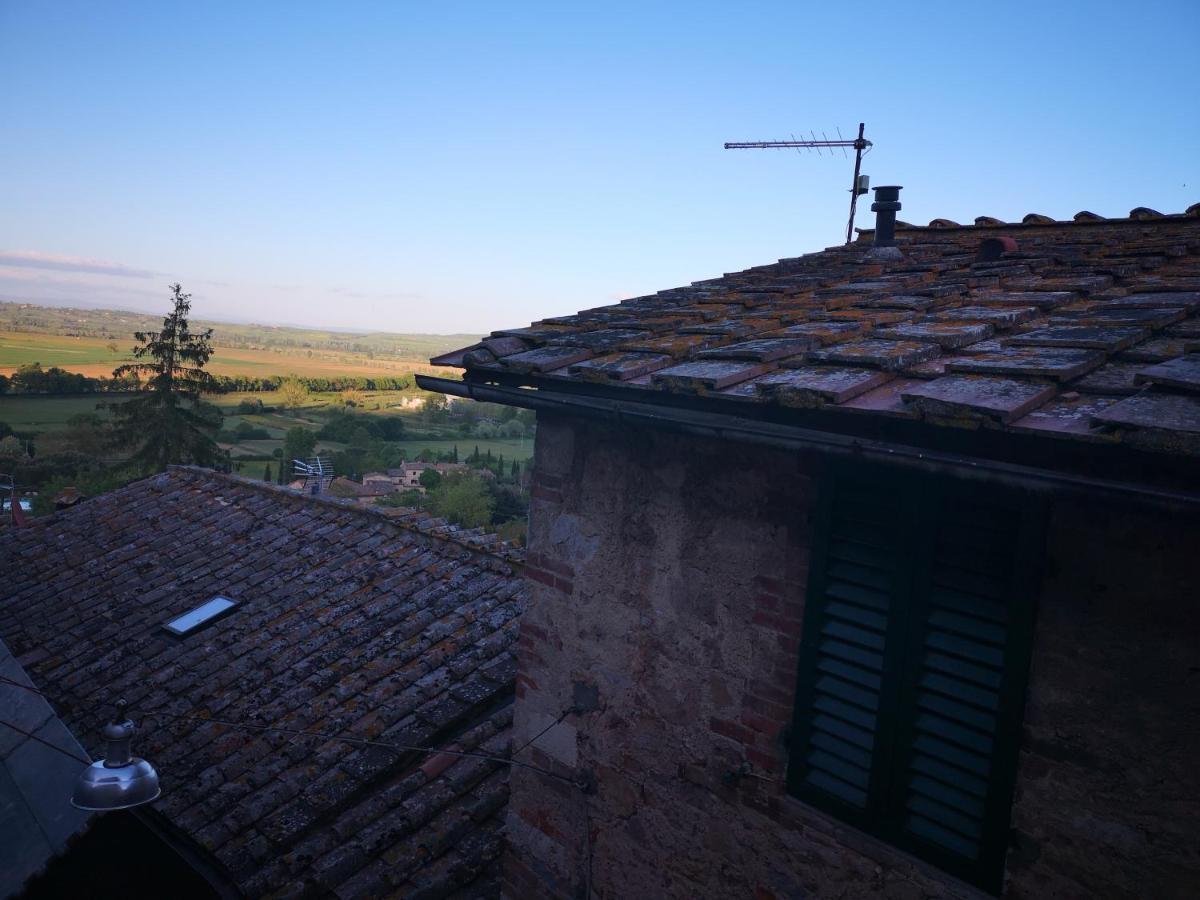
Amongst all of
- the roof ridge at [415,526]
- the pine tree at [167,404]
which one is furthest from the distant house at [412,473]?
the roof ridge at [415,526]

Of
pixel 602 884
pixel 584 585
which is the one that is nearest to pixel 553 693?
pixel 584 585

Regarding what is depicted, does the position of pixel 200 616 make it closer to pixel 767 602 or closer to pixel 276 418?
pixel 767 602

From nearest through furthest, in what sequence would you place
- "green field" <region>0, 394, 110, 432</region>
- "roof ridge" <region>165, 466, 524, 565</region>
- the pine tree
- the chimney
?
the chimney, "roof ridge" <region>165, 466, 524, 565</region>, the pine tree, "green field" <region>0, 394, 110, 432</region>

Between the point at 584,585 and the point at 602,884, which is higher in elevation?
the point at 584,585

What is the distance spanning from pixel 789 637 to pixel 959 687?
2.07 ft

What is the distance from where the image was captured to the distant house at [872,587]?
84.0 inches

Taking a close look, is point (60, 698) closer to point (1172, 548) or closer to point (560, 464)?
point (560, 464)

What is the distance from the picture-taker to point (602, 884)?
355 centimetres

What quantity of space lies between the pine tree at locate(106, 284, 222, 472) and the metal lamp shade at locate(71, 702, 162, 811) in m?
33.8

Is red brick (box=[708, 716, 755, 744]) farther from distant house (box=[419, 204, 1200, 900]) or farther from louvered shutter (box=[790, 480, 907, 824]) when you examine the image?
louvered shutter (box=[790, 480, 907, 824])

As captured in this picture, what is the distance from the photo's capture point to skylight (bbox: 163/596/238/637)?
834 centimetres

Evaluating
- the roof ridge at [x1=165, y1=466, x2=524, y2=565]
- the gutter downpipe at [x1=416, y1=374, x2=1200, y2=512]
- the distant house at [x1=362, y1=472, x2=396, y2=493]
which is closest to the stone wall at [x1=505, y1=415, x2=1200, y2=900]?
the gutter downpipe at [x1=416, y1=374, x2=1200, y2=512]

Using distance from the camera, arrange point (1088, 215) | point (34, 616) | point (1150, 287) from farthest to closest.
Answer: point (34, 616) < point (1088, 215) < point (1150, 287)

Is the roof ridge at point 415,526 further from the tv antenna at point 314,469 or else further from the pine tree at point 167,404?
the pine tree at point 167,404
